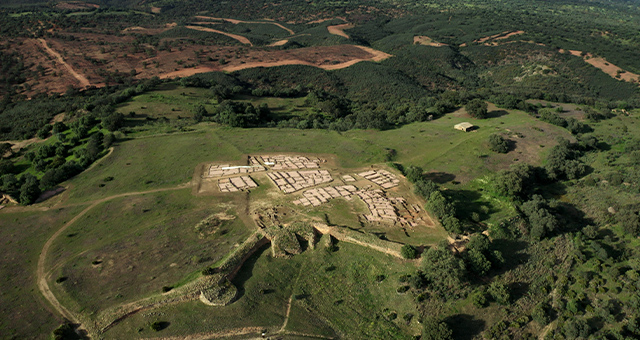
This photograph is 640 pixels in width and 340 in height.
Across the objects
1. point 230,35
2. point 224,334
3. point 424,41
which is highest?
point 224,334

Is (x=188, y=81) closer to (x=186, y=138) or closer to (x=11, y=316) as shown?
(x=186, y=138)

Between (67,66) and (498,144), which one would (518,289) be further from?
(67,66)

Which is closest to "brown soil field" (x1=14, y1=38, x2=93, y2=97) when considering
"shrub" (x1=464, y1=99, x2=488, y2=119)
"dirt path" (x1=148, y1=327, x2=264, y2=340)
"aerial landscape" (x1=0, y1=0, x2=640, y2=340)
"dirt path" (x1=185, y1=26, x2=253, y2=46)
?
"aerial landscape" (x1=0, y1=0, x2=640, y2=340)

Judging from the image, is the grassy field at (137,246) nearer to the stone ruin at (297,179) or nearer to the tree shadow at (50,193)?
the stone ruin at (297,179)

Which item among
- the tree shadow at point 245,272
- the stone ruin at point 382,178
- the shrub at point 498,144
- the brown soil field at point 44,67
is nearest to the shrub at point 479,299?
the stone ruin at point 382,178

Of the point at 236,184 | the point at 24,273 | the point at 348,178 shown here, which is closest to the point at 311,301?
the point at 236,184
